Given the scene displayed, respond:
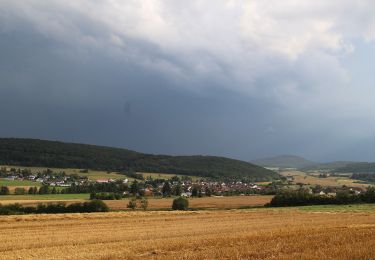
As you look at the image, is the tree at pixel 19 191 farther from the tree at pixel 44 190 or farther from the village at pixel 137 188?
the village at pixel 137 188

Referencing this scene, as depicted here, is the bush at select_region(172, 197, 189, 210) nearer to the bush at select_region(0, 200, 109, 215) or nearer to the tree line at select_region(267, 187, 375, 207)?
the bush at select_region(0, 200, 109, 215)

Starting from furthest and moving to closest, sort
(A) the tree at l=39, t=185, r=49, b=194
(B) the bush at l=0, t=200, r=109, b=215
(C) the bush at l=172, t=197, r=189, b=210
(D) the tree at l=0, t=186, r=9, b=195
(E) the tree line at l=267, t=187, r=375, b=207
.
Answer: (A) the tree at l=39, t=185, r=49, b=194 < (D) the tree at l=0, t=186, r=9, b=195 < (E) the tree line at l=267, t=187, r=375, b=207 < (C) the bush at l=172, t=197, r=189, b=210 < (B) the bush at l=0, t=200, r=109, b=215

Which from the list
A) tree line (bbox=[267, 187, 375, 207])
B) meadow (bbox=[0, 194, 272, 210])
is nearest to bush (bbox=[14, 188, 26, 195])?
meadow (bbox=[0, 194, 272, 210])

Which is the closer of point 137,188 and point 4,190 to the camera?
point 4,190

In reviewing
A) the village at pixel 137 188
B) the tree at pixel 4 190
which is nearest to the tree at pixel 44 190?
the village at pixel 137 188

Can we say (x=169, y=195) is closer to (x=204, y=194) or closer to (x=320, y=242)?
(x=204, y=194)

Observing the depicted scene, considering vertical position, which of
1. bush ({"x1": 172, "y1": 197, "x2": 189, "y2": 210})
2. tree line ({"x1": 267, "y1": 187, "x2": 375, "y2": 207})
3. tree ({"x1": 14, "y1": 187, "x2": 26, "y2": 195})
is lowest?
tree ({"x1": 14, "y1": 187, "x2": 26, "y2": 195})

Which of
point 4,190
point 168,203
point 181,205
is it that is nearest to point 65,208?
point 181,205

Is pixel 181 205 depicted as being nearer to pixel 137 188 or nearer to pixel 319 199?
pixel 319 199

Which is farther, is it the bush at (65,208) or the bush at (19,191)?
the bush at (19,191)

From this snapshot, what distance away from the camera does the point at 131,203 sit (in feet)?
279

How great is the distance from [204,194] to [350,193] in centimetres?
5034

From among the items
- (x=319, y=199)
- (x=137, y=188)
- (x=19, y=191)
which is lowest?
(x=19, y=191)

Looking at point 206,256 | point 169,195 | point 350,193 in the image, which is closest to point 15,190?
point 169,195
